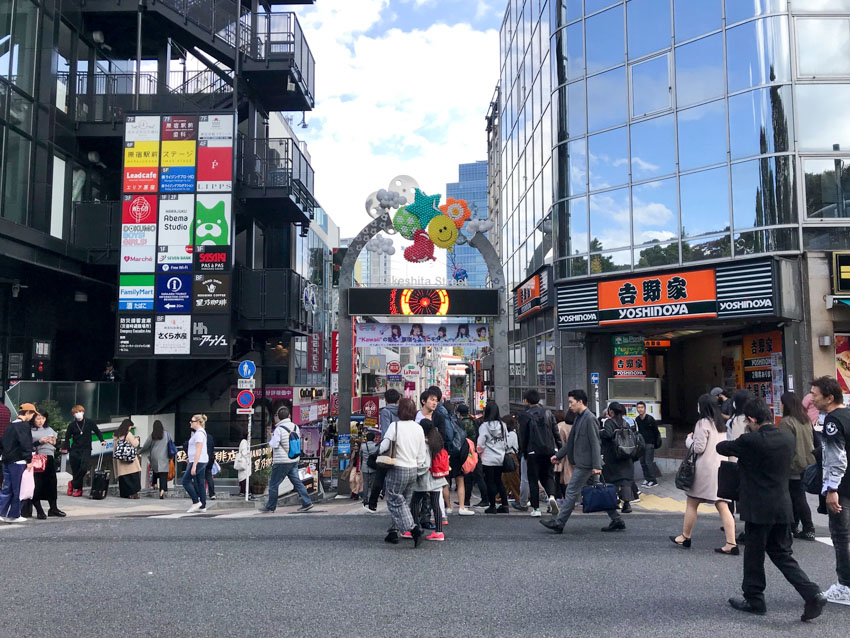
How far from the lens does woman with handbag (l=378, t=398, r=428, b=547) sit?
25.5 ft

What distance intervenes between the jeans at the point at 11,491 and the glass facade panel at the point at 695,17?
746 inches

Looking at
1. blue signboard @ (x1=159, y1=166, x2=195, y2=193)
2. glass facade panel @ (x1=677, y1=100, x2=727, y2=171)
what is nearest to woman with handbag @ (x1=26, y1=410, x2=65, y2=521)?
blue signboard @ (x1=159, y1=166, x2=195, y2=193)

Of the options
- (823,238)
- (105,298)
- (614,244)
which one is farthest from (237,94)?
(823,238)

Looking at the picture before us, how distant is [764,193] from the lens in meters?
17.1

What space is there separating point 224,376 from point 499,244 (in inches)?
720

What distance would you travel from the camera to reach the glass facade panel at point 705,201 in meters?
17.9

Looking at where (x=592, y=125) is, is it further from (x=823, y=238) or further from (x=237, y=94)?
(x=237, y=94)

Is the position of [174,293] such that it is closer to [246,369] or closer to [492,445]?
[246,369]

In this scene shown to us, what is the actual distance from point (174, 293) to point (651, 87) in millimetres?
15339

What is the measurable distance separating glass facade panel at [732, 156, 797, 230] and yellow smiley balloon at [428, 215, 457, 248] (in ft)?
24.3

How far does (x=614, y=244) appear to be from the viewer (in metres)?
20.2

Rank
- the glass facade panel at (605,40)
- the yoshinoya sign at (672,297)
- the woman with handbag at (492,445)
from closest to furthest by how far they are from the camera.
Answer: the woman with handbag at (492,445) < the yoshinoya sign at (672,297) < the glass facade panel at (605,40)

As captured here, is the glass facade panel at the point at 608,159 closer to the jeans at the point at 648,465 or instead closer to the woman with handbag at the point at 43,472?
the jeans at the point at 648,465

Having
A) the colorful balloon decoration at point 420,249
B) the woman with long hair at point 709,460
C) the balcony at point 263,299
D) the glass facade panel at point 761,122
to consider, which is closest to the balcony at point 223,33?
the balcony at point 263,299
